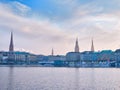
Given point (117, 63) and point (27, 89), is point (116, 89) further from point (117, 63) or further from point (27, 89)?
point (117, 63)

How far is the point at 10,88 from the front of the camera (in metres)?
37.7

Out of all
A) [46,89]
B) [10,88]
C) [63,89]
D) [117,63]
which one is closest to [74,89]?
[63,89]

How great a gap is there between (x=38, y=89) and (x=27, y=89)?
1608 millimetres

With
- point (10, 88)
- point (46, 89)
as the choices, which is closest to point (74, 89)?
point (46, 89)

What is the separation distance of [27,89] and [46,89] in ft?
9.32

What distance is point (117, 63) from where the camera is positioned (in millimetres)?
195000

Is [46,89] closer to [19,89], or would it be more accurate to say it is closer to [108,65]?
[19,89]

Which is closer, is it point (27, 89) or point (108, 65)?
point (27, 89)

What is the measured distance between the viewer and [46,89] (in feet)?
123

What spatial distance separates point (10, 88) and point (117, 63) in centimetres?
16592

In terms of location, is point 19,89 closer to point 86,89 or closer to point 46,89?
point 46,89

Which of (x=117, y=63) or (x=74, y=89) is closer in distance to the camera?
(x=74, y=89)

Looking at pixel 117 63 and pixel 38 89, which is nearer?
pixel 38 89

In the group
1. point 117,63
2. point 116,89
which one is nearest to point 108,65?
point 117,63
